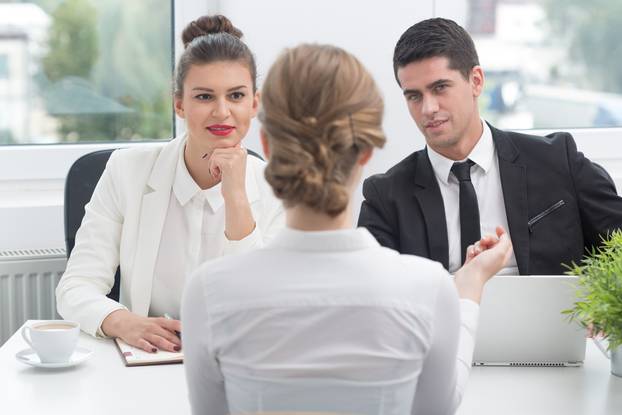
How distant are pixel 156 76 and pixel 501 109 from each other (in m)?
1.31

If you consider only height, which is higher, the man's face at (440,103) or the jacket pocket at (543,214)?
the man's face at (440,103)

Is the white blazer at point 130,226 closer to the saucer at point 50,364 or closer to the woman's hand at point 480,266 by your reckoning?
the saucer at point 50,364

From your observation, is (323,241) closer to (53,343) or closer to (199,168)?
(53,343)

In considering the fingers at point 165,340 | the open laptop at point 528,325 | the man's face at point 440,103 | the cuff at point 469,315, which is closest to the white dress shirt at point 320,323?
the cuff at point 469,315

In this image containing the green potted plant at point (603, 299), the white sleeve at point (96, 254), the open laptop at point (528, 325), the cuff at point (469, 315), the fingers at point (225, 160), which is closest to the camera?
the cuff at point (469, 315)

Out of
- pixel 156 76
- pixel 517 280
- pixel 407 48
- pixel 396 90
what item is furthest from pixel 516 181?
pixel 156 76

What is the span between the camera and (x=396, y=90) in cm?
330

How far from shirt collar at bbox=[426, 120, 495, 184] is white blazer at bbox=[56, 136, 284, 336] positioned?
0.43 meters

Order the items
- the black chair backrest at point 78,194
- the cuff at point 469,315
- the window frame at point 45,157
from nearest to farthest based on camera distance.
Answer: the cuff at point 469,315
the black chair backrest at point 78,194
the window frame at point 45,157

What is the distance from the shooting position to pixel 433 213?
2418 mm

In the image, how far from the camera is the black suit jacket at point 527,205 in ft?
7.95

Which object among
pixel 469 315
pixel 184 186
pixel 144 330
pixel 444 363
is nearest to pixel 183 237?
pixel 184 186

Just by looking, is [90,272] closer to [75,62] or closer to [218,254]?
[218,254]

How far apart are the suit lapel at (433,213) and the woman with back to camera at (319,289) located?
1.05 meters
